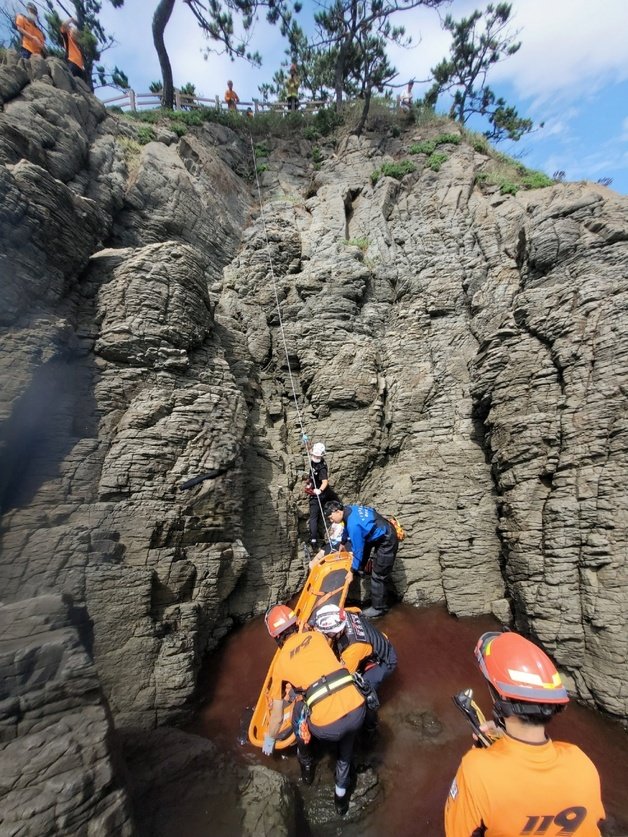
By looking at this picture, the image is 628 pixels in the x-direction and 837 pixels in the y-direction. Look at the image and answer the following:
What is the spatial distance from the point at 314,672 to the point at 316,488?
4474mm

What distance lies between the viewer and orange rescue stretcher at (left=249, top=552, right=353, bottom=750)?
4.77 meters

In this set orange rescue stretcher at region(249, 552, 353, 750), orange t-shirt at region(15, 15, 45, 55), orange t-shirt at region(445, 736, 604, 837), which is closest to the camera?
orange t-shirt at region(445, 736, 604, 837)

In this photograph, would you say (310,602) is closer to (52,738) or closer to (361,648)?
(361,648)

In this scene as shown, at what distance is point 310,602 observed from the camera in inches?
243

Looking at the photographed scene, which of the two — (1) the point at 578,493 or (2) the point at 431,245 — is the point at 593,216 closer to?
(2) the point at 431,245

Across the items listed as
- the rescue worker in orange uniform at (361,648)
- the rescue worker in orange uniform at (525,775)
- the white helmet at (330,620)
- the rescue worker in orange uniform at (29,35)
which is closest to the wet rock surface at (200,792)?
the rescue worker in orange uniform at (361,648)

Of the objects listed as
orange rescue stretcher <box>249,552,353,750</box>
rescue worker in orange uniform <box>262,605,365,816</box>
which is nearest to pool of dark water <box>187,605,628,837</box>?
orange rescue stretcher <box>249,552,353,750</box>

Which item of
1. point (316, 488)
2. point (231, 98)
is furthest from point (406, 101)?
point (316, 488)

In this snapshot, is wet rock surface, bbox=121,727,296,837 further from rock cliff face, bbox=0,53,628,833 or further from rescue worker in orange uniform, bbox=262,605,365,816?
rock cliff face, bbox=0,53,628,833

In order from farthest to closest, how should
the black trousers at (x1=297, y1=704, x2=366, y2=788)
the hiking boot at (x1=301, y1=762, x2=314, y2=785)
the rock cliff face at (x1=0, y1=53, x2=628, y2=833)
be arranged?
the rock cliff face at (x1=0, y1=53, x2=628, y2=833) < the hiking boot at (x1=301, y1=762, x2=314, y2=785) < the black trousers at (x1=297, y1=704, x2=366, y2=788)

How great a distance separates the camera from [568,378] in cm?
673

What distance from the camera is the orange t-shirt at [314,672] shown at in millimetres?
3817

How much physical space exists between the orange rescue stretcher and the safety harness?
1.12 metres

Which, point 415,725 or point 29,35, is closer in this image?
point 415,725
